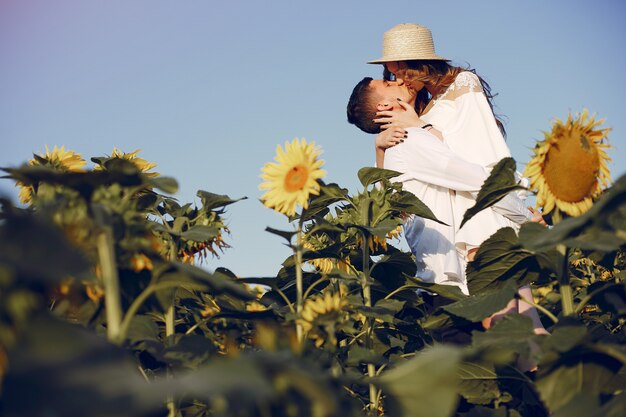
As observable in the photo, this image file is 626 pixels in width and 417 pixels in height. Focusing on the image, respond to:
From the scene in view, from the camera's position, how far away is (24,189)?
3607 millimetres

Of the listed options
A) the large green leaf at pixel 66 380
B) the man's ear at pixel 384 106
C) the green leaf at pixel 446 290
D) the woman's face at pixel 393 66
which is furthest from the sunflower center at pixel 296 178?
the woman's face at pixel 393 66

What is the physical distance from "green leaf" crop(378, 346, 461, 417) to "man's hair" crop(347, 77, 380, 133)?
3852 millimetres

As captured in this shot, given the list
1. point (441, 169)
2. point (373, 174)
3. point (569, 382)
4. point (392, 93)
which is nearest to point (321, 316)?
point (569, 382)

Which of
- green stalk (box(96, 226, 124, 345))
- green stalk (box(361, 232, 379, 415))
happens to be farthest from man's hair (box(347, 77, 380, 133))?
green stalk (box(96, 226, 124, 345))

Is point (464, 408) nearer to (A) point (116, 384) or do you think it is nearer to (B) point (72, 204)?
(B) point (72, 204)

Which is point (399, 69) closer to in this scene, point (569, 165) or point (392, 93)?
point (392, 93)

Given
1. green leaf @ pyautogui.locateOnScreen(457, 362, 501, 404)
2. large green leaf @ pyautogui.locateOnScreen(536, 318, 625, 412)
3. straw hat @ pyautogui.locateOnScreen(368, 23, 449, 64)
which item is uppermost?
straw hat @ pyautogui.locateOnScreen(368, 23, 449, 64)

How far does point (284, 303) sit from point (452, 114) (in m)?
1.51

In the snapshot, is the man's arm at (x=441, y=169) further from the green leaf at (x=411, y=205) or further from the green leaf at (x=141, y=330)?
the green leaf at (x=141, y=330)

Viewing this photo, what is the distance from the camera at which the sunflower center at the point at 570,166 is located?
9.23 feet

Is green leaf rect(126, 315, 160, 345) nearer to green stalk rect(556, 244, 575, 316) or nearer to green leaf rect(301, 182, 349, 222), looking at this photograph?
green leaf rect(301, 182, 349, 222)

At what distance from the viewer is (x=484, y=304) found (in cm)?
295

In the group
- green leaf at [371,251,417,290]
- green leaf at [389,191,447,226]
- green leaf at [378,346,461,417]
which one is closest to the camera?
green leaf at [378,346,461,417]

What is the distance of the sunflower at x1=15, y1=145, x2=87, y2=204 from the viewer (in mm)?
3596
